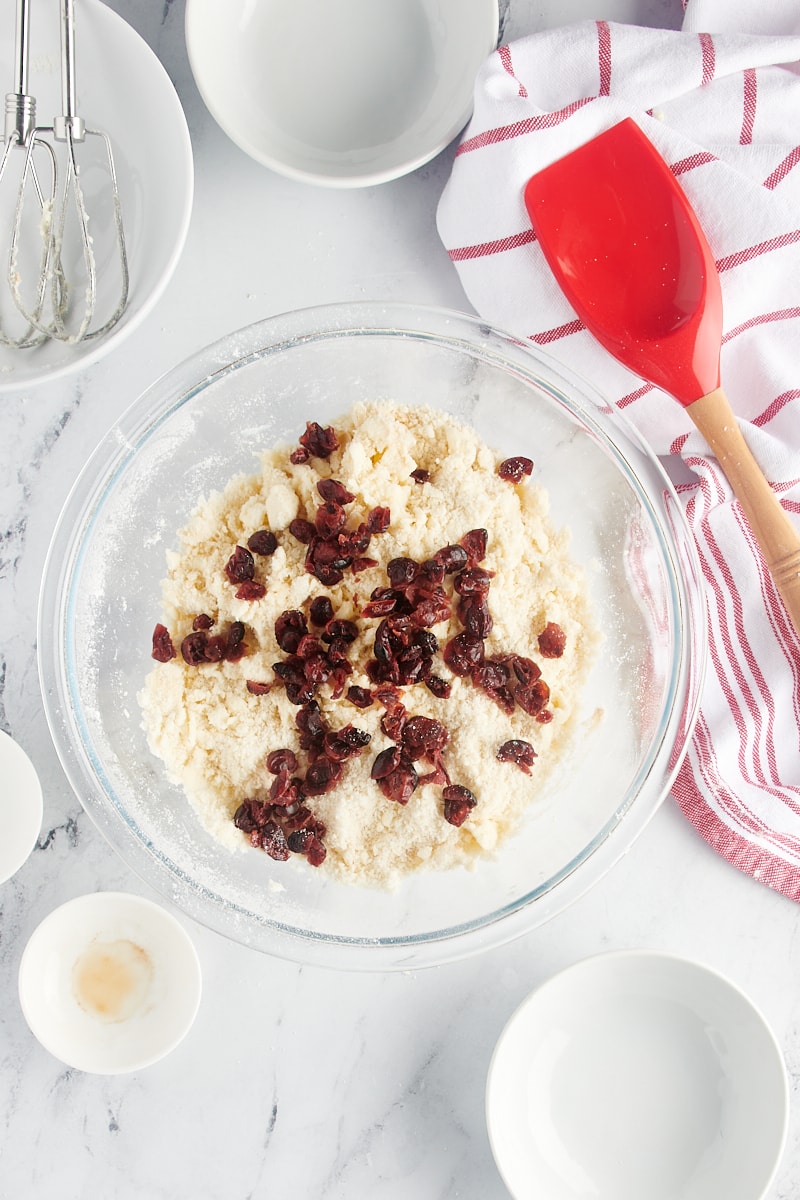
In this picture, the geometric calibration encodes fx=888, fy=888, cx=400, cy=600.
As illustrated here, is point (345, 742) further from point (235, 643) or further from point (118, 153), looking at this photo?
point (118, 153)

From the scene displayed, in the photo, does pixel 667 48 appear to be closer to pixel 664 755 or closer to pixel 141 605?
pixel 664 755

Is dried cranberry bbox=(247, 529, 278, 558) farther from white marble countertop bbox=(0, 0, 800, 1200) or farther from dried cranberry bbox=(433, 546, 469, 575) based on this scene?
white marble countertop bbox=(0, 0, 800, 1200)

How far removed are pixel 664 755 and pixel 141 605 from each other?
118 centimetres

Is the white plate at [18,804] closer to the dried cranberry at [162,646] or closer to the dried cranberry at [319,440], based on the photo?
the dried cranberry at [162,646]

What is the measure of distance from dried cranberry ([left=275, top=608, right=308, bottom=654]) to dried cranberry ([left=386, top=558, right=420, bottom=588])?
20 centimetres

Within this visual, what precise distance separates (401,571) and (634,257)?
83 centimetres

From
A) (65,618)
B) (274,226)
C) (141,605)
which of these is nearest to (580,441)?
(274,226)

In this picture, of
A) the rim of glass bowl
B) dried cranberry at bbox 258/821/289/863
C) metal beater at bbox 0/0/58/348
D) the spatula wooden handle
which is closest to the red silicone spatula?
the spatula wooden handle

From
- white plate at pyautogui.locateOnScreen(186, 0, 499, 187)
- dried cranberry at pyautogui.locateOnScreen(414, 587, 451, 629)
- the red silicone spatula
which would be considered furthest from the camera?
white plate at pyautogui.locateOnScreen(186, 0, 499, 187)

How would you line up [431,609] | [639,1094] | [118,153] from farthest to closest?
[639,1094]
[118,153]
[431,609]

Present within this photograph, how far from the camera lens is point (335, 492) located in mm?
1738

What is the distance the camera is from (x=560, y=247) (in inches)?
73.0

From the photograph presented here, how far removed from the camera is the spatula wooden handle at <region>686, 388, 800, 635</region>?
1823 millimetres

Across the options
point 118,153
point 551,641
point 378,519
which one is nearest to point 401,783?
point 551,641
